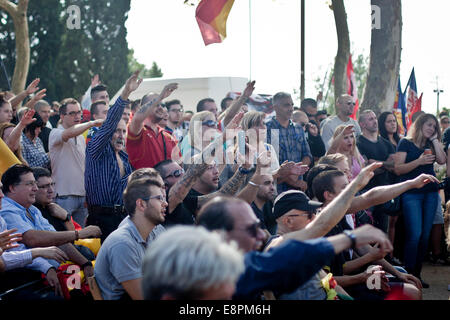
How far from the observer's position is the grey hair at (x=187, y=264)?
2107 mm

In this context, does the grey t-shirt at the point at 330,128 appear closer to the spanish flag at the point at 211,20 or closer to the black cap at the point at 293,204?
the spanish flag at the point at 211,20

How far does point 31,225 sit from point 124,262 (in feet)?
4.96

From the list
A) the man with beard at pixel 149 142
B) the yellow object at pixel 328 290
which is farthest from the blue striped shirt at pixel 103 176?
the yellow object at pixel 328 290

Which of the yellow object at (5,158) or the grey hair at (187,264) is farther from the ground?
the grey hair at (187,264)

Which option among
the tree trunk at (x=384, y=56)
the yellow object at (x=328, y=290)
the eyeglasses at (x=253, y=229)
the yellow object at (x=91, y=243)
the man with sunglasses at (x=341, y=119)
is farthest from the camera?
the tree trunk at (x=384, y=56)

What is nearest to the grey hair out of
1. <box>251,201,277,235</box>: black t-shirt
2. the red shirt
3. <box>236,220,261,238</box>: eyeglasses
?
<box>236,220,261,238</box>: eyeglasses

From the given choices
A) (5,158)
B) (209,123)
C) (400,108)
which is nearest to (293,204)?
(209,123)

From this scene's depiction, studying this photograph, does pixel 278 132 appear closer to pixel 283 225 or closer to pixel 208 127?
pixel 208 127

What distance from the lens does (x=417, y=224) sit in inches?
292

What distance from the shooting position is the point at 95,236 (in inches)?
209

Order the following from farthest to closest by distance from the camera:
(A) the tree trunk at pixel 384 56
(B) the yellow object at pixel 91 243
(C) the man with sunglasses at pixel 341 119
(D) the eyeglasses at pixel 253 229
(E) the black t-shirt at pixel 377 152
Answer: (A) the tree trunk at pixel 384 56, (C) the man with sunglasses at pixel 341 119, (E) the black t-shirt at pixel 377 152, (B) the yellow object at pixel 91 243, (D) the eyeglasses at pixel 253 229

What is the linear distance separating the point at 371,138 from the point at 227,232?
18.7 feet

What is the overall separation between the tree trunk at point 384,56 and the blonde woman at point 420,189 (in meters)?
4.08

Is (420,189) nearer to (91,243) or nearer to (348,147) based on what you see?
(348,147)
